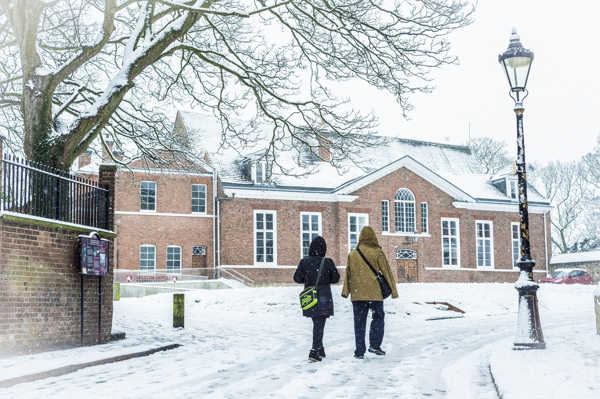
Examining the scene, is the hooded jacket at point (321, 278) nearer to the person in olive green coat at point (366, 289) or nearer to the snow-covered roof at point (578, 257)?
the person in olive green coat at point (366, 289)

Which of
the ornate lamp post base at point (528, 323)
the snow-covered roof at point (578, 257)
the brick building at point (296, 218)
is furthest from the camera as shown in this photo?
the snow-covered roof at point (578, 257)

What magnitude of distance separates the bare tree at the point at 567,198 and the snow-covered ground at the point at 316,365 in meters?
44.7

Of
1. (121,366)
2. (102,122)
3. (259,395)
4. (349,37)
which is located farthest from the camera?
(349,37)

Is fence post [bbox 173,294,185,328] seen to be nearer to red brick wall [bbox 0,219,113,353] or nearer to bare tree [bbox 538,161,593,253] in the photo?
red brick wall [bbox 0,219,113,353]

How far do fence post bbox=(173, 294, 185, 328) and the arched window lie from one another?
23911mm

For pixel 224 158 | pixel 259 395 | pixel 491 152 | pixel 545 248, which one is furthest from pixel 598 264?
pixel 259 395

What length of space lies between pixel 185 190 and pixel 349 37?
22.5 m

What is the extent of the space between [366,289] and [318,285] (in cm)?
68

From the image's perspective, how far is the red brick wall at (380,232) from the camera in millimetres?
34656

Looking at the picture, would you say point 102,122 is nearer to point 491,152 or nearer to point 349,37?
point 349,37

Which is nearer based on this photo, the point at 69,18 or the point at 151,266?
the point at 69,18

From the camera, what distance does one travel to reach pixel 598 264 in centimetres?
4619

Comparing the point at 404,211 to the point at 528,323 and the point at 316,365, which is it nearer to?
the point at 528,323

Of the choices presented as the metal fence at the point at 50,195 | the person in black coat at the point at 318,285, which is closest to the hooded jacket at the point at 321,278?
the person in black coat at the point at 318,285
